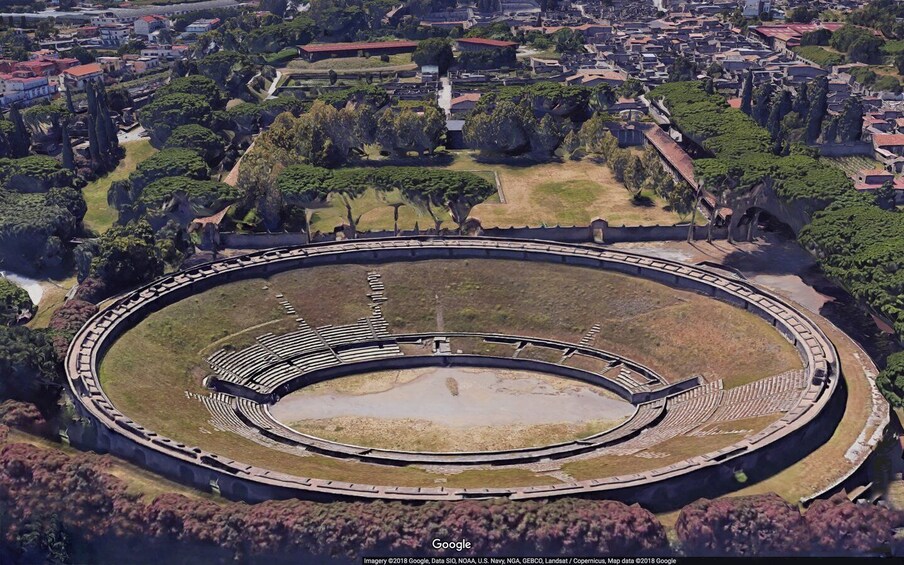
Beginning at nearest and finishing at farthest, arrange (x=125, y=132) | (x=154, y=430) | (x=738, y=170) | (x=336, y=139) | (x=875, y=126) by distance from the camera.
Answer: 1. (x=154, y=430)
2. (x=738, y=170)
3. (x=336, y=139)
4. (x=875, y=126)
5. (x=125, y=132)

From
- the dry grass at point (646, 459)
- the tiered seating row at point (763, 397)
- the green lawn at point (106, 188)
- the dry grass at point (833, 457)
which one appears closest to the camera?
the dry grass at point (833, 457)

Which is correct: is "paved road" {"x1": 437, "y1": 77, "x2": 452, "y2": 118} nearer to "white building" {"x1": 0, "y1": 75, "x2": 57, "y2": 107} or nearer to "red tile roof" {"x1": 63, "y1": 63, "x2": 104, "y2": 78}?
"red tile roof" {"x1": 63, "y1": 63, "x2": 104, "y2": 78}

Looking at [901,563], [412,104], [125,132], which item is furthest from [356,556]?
[125,132]

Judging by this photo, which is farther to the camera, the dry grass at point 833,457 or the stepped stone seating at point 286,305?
the stepped stone seating at point 286,305

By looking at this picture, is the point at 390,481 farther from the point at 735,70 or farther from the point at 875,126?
the point at 735,70

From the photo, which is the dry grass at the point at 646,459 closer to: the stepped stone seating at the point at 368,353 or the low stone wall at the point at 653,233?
the stepped stone seating at the point at 368,353

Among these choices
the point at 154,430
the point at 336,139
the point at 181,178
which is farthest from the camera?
the point at 336,139

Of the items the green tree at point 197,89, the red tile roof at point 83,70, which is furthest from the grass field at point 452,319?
the red tile roof at point 83,70
